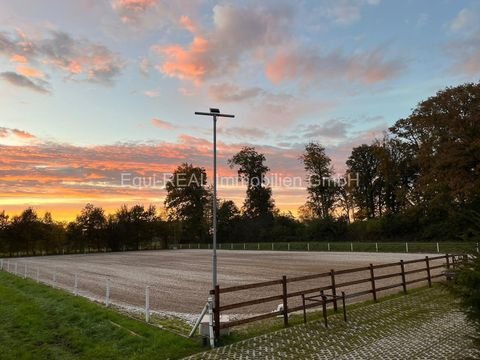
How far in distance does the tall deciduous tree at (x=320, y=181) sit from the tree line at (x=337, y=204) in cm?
19

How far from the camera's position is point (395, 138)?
5375 cm

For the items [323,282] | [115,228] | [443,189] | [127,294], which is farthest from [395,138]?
[115,228]

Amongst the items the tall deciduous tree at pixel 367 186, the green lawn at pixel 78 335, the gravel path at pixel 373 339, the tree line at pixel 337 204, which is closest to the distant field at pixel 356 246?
the tree line at pixel 337 204

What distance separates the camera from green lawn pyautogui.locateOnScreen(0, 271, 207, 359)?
930 centimetres

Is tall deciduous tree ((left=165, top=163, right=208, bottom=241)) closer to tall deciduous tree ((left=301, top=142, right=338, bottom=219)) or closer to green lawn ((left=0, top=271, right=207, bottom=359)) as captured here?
tall deciduous tree ((left=301, top=142, right=338, bottom=219))

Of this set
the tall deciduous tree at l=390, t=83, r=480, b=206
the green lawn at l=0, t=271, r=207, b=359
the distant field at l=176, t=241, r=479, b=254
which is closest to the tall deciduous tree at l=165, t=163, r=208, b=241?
the distant field at l=176, t=241, r=479, b=254

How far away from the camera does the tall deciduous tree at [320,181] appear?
3059 inches

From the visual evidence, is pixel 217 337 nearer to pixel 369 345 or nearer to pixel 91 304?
pixel 369 345

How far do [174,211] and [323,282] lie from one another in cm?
7443

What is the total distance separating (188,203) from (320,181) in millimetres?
30603

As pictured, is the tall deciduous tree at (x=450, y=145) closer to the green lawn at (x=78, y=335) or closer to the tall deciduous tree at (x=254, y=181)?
the green lawn at (x=78, y=335)

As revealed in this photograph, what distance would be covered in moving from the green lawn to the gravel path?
144 cm

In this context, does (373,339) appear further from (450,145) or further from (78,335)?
(450,145)

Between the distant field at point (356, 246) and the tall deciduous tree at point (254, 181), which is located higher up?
the tall deciduous tree at point (254, 181)
